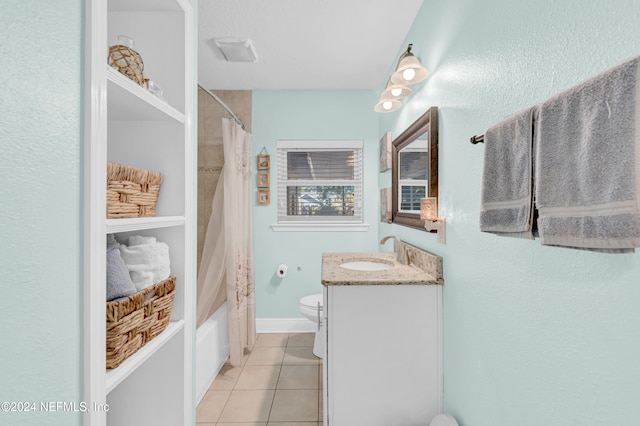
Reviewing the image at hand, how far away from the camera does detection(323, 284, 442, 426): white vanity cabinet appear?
150 cm

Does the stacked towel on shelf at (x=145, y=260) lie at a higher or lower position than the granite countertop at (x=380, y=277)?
higher

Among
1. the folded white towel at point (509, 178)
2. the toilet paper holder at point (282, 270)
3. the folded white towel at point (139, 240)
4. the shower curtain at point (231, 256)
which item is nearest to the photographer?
the folded white towel at point (509, 178)

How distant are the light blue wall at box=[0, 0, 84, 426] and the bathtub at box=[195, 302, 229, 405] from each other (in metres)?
1.53

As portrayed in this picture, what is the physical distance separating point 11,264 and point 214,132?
246 cm

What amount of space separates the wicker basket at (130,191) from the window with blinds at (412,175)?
4.44 ft

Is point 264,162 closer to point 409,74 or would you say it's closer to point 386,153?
point 386,153

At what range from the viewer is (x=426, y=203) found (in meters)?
1.65

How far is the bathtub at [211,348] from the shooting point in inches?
81.0

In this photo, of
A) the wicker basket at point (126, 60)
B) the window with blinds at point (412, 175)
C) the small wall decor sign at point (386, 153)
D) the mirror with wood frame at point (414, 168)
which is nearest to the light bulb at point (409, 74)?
the mirror with wood frame at point (414, 168)

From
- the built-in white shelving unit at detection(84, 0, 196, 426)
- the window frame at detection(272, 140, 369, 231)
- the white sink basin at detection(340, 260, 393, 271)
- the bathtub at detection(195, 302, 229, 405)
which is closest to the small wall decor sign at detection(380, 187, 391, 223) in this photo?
the window frame at detection(272, 140, 369, 231)

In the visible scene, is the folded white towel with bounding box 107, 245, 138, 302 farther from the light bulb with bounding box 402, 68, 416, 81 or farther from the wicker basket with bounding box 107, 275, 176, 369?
the light bulb with bounding box 402, 68, 416, 81

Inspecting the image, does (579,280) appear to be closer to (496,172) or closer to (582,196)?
(582,196)

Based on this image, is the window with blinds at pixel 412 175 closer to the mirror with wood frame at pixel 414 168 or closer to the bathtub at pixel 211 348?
the mirror with wood frame at pixel 414 168

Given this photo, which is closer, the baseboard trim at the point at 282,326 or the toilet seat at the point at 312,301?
the toilet seat at the point at 312,301
